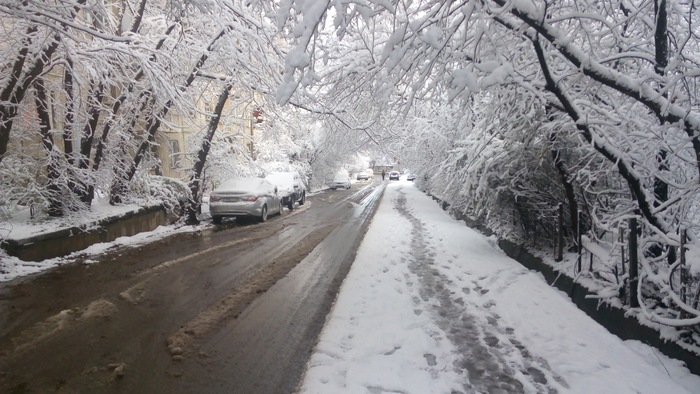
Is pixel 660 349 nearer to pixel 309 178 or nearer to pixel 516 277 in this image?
pixel 516 277

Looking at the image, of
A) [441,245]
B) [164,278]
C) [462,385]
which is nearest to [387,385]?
[462,385]

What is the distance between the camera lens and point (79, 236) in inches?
385

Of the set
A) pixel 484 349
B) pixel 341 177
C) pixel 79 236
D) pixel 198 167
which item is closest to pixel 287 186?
pixel 198 167

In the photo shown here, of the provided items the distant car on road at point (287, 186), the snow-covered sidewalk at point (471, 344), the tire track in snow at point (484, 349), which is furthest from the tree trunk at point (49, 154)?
the distant car on road at point (287, 186)

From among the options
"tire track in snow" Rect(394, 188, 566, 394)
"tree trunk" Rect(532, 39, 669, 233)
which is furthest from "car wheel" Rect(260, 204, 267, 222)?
"tree trunk" Rect(532, 39, 669, 233)

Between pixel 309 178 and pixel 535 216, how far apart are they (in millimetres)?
31513

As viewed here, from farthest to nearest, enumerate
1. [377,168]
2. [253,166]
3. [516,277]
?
1. [377,168]
2. [253,166]
3. [516,277]

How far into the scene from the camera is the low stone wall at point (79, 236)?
8.38m

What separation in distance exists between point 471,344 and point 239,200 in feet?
39.2

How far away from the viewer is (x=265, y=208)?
53.3ft

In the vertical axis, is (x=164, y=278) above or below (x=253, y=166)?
below

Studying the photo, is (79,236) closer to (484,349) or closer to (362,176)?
(484,349)

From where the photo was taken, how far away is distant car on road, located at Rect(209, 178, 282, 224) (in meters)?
15.1

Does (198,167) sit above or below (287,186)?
above
